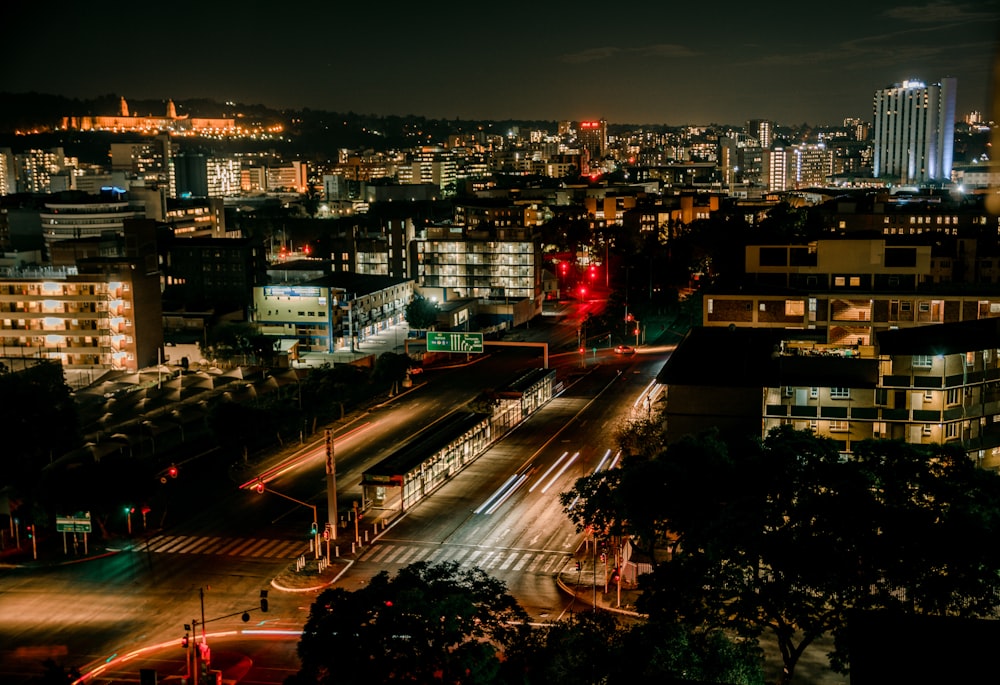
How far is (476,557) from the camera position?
2262 centimetres

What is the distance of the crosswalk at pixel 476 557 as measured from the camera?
22.1m

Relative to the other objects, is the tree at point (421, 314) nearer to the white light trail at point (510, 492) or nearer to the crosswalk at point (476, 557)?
the white light trail at point (510, 492)

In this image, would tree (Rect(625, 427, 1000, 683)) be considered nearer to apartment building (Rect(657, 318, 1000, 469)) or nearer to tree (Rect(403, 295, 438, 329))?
apartment building (Rect(657, 318, 1000, 469))

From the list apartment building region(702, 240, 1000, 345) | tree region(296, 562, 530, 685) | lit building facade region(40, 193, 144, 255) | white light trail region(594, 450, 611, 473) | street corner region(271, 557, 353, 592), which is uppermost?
lit building facade region(40, 193, 144, 255)

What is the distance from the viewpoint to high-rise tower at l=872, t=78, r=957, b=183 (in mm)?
150250

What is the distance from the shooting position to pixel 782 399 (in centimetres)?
2388

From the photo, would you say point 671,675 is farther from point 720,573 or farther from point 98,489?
point 98,489

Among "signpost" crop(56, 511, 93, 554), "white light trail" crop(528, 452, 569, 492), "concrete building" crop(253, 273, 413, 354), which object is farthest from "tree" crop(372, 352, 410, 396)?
"signpost" crop(56, 511, 93, 554)

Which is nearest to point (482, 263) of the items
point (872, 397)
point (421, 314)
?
point (421, 314)

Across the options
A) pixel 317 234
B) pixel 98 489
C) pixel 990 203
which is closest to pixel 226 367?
pixel 98 489

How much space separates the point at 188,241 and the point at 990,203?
207 ft

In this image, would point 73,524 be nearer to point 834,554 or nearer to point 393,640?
point 393,640

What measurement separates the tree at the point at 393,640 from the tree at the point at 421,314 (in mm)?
41514

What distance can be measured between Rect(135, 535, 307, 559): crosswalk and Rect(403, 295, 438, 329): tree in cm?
3051
